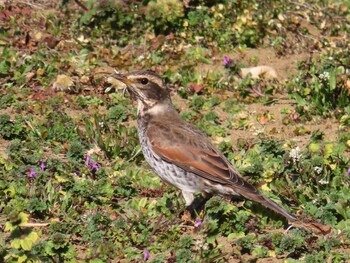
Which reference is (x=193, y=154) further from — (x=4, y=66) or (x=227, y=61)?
(x=4, y=66)

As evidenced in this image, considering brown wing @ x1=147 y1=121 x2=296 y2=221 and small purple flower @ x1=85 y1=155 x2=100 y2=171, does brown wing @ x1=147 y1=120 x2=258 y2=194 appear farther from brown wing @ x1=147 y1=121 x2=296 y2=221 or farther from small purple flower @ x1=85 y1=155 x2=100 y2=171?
small purple flower @ x1=85 y1=155 x2=100 y2=171

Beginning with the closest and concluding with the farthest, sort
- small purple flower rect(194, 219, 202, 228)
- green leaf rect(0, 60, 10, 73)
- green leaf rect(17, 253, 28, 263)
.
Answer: green leaf rect(17, 253, 28, 263), small purple flower rect(194, 219, 202, 228), green leaf rect(0, 60, 10, 73)

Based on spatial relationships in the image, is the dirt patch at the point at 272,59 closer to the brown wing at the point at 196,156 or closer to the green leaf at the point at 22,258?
the brown wing at the point at 196,156

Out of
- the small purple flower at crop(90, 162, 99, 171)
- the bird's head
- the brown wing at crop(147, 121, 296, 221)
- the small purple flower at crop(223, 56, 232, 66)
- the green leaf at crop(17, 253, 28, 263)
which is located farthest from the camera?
the small purple flower at crop(223, 56, 232, 66)

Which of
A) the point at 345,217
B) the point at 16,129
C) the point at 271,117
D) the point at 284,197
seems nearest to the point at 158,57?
the point at 271,117

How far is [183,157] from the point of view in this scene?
10.3m

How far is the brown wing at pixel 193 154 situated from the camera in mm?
9977

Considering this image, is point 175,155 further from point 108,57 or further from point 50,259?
point 108,57

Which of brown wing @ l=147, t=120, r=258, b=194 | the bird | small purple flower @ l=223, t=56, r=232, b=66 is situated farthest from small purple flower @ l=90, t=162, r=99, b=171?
small purple flower @ l=223, t=56, r=232, b=66

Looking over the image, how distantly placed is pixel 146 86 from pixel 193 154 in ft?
4.07

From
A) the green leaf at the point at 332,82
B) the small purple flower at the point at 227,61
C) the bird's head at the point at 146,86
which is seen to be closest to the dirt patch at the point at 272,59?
the small purple flower at the point at 227,61

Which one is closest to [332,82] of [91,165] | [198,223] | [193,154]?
[193,154]

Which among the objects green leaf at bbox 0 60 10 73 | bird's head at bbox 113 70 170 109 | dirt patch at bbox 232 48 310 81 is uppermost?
bird's head at bbox 113 70 170 109

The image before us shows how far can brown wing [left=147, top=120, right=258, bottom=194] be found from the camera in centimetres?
998
